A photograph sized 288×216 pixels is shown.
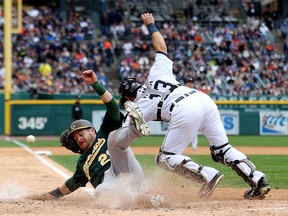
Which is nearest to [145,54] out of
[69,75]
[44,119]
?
[69,75]

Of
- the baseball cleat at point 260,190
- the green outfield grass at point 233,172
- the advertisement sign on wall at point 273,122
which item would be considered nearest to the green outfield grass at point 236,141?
the advertisement sign on wall at point 273,122

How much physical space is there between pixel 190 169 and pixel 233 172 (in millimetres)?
5119

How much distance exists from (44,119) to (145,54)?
22.0 feet

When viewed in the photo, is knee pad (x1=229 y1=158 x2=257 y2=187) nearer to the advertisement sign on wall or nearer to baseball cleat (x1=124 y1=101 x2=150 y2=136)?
baseball cleat (x1=124 y1=101 x2=150 y2=136)

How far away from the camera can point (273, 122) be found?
2711 centimetres

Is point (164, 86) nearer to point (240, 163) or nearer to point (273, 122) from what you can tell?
point (240, 163)

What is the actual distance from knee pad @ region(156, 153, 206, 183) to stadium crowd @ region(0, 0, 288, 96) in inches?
781

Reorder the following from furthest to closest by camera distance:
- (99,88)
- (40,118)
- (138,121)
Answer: (40,118) < (99,88) < (138,121)

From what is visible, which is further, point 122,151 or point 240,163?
point 240,163

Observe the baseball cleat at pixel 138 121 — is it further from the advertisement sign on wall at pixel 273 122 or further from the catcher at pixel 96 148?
the advertisement sign on wall at pixel 273 122

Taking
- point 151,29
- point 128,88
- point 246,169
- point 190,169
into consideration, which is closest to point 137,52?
point 151,29

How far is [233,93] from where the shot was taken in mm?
A: 28766

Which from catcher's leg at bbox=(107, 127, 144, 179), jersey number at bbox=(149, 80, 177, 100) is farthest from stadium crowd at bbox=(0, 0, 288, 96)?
catcher's leg at bbox=(107, 127, 144, 179)

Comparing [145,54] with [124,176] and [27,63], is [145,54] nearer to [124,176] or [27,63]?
[27,63]
